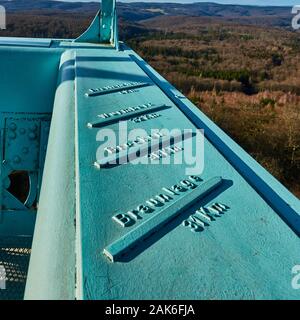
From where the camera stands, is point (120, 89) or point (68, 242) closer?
point (68, 242)

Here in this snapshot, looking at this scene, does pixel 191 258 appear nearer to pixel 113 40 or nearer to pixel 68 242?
pixel 68 242

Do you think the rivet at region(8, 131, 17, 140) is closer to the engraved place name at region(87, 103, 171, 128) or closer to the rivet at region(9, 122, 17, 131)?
the rivet at region(9, 122, 17, 131)

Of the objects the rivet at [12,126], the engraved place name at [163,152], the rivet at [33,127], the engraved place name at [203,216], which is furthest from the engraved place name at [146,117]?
the rivet at [12,126]

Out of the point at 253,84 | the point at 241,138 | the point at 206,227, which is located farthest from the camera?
the point at 253,84

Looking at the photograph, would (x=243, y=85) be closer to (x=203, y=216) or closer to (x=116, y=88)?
(x=116, y=88)

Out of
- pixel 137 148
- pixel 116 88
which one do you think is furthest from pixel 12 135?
pixel 137 148
